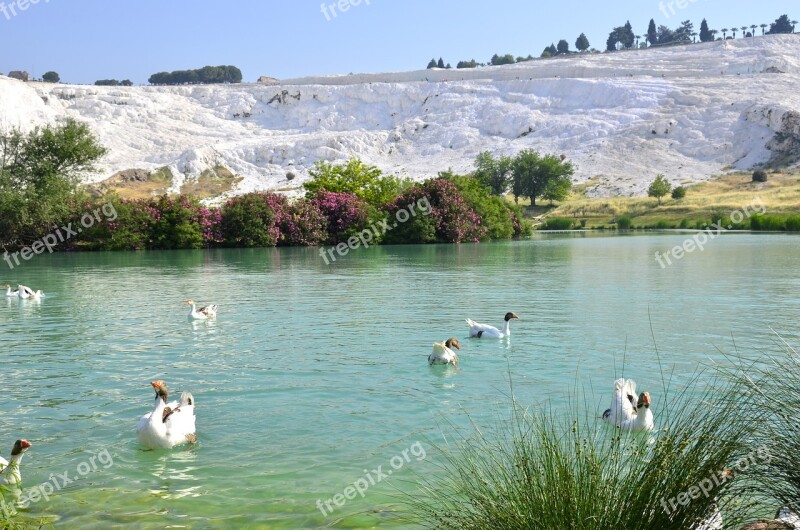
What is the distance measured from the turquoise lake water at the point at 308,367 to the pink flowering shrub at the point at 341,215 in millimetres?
27313

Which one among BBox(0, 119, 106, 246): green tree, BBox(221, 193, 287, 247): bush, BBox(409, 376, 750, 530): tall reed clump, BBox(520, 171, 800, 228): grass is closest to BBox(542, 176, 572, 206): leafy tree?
BBox(520, 171, 800, 228): grass

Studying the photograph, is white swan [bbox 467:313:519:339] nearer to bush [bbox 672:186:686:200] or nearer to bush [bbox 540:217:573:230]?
bush [bbox 540:217:573:230]

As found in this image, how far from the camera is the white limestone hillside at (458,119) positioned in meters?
104

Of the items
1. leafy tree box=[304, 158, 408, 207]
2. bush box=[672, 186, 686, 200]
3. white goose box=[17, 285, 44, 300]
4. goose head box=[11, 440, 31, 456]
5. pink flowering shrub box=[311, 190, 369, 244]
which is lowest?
goose head box=[11, 440, 31, 456]

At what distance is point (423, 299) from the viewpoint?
2159cm

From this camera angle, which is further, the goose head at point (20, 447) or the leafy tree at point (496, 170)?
the leafy tree at point (496, 170)

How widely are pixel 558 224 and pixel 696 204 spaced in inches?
555

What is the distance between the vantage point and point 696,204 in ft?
264

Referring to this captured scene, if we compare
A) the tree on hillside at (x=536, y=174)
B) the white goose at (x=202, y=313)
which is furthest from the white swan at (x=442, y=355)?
the tree on hillside at (x=536, y=174)

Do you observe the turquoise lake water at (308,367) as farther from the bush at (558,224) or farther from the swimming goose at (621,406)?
the bush at (558,224)

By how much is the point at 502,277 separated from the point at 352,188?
38.6 metres

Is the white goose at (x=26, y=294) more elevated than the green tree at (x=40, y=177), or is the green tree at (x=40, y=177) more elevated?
the green tree at (x=40, y=177)

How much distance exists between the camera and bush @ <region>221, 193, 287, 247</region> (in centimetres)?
5388

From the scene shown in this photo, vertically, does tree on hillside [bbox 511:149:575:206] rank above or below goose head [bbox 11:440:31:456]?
above
